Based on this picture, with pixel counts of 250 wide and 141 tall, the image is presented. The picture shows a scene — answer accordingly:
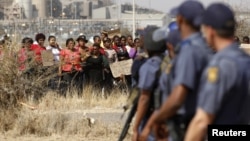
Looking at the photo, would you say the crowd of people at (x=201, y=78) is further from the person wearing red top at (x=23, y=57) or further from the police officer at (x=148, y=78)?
the person wearing red top at (x=23, y=57)

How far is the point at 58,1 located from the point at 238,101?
8541 centimetres

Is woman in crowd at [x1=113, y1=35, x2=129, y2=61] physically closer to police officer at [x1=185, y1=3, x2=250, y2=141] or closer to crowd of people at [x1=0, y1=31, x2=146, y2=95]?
crowd of people at [x1=0, y1=31, x2=146, y2=95]

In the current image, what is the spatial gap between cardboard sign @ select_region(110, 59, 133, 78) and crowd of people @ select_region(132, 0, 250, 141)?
28.0 feet

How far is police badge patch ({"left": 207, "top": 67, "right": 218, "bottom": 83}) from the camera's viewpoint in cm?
385

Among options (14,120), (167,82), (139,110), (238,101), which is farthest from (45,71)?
(238,101)

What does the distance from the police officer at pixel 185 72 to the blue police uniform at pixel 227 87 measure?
0.20 metres

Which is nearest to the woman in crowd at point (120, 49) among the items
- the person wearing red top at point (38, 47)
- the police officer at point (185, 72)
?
the person wearing red top at point (38, 47)

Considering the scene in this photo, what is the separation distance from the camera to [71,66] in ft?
43.8

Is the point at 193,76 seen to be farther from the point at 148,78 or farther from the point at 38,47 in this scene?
the point at 38,47

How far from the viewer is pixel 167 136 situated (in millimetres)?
4992

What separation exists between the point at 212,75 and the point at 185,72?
1.29 feet

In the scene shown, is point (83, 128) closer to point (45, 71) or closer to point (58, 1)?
point (45, 71)

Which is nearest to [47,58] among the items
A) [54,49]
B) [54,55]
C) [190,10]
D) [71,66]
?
[54,55]

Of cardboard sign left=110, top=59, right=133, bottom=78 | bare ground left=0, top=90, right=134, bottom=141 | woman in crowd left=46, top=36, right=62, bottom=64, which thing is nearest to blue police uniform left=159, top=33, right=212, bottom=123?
bare ground left=0, top=90, right=134, bottom=141
